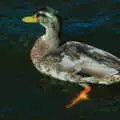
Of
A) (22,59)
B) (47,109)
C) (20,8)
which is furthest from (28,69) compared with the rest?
(20,8)

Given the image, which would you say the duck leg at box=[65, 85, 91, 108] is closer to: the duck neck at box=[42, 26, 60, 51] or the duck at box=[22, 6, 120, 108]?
the duck at box=[22, 6, 120, 108]

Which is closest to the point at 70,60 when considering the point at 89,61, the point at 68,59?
the point at 68,59

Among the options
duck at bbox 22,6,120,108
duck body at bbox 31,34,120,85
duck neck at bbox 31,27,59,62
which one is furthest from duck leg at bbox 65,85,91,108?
duck neck at bbox 31,27,59,62

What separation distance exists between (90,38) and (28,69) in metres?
1.56

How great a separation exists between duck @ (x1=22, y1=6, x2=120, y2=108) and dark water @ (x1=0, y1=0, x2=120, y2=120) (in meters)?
0.14

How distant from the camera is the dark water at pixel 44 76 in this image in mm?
9891

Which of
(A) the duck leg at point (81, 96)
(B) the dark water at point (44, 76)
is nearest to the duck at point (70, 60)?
(A) the duck leg at point (81, 96)

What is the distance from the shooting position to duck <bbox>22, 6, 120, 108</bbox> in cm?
1022

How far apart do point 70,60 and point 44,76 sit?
676mm

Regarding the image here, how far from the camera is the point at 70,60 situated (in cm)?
1044

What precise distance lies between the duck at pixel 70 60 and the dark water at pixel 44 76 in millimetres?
141

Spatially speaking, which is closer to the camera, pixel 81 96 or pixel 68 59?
pixel 81 96

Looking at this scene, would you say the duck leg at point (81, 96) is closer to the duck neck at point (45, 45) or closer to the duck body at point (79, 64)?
the duck body at point (79, 64)

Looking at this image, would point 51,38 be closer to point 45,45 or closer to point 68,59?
point 45,45
